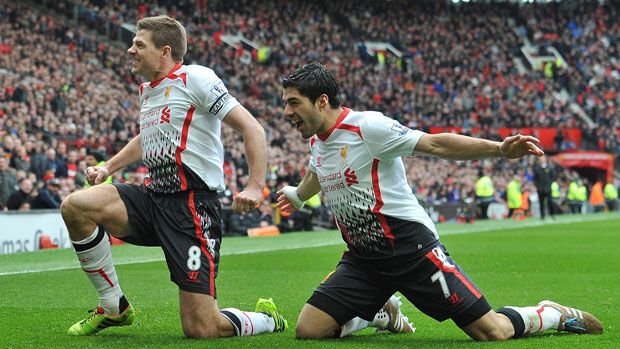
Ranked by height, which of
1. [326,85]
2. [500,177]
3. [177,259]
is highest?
[326,85]

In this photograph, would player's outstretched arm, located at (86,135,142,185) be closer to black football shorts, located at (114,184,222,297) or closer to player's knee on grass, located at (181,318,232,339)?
black football shorts, located at (114,184,222,297)

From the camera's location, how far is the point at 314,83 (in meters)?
6.46

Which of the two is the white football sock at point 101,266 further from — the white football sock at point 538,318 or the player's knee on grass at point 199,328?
the white football sock at point 538,318

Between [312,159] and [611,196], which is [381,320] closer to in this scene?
[312,159]

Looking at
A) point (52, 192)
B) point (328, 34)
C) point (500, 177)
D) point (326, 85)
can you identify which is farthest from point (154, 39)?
point (328, 34)

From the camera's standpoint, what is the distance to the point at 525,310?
266 inches

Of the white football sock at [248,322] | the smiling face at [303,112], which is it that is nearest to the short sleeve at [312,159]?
the smiling face at [303,112]

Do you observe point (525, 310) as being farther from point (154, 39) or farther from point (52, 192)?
point (52, 192)

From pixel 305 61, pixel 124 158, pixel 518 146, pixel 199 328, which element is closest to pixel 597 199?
pixel 305 61

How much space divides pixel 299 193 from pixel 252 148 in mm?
818

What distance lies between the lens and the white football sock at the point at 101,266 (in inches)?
269

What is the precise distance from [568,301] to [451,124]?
123 ft

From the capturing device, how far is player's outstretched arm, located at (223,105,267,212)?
246 inches

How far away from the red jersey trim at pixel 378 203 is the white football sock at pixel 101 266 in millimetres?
1793
